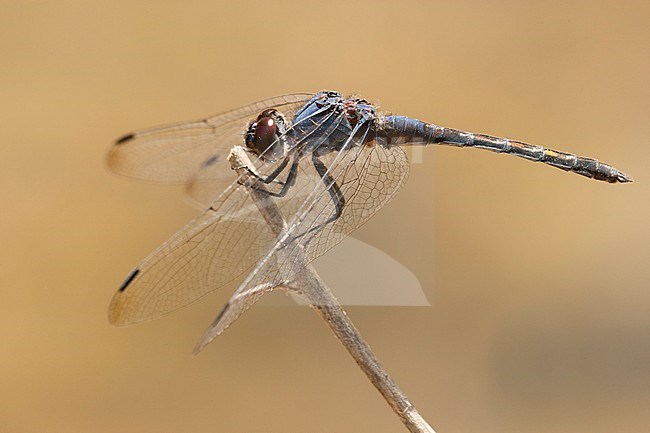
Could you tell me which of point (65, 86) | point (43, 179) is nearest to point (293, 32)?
point (65, 86)

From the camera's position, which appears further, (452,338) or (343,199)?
(452,338)

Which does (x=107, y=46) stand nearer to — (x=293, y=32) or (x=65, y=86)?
(x=65, y=86)

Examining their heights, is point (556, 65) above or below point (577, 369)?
above

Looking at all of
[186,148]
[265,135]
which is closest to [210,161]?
[186,148]

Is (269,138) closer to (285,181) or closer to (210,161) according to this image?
(285,181)

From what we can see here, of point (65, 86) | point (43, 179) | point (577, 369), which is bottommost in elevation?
point (577, 369)

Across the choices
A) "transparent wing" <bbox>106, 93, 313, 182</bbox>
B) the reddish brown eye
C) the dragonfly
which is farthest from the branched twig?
"transparent wing" <bbox>106, 93, 313, 182</bbox>
